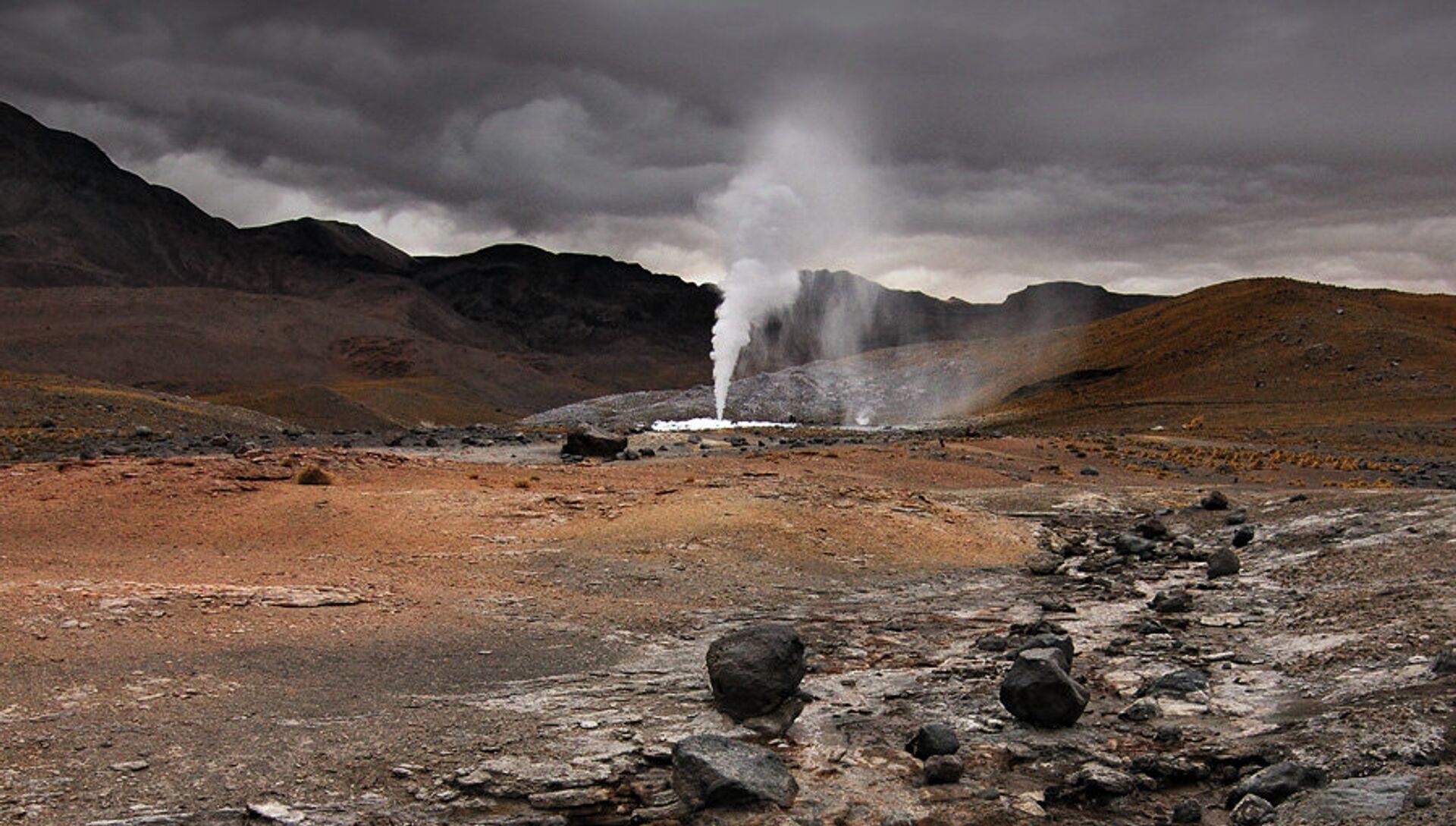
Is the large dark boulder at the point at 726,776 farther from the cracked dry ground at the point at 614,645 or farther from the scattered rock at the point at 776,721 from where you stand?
the scattered rock at the point at 776,721

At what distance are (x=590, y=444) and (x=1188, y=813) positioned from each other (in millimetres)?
27752

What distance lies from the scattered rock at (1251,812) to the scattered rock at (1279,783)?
0.30ft

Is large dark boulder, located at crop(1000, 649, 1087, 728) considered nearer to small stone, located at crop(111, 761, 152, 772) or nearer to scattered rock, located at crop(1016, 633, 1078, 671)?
scattered rock, located at crop(1016, 633, 1078, 671)

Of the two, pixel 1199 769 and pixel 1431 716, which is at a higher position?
pixel 1431 716

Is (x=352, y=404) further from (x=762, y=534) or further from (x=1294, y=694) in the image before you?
(x=1294, y=694)

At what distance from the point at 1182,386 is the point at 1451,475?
43.2 m

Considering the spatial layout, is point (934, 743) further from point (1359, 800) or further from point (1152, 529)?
point (1152, 529)

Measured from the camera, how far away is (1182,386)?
72.4 meters

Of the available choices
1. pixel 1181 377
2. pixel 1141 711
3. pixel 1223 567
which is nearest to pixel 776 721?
pixel 1141 711

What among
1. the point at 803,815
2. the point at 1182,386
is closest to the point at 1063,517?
the point at 803,815

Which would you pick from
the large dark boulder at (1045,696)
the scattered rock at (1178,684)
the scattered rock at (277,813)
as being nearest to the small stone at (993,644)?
the scattered rock at (1178,684)

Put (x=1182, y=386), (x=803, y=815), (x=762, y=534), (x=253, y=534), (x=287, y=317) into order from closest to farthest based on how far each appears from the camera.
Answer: (x=803, y=815)
(x=253, y=534)
(x=762, y=534)
(x=1182, y=386)
(x=287, y=317)

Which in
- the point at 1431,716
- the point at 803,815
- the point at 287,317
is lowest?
the point at 803,815

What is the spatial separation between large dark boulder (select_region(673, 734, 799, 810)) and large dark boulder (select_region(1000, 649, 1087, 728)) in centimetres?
239
